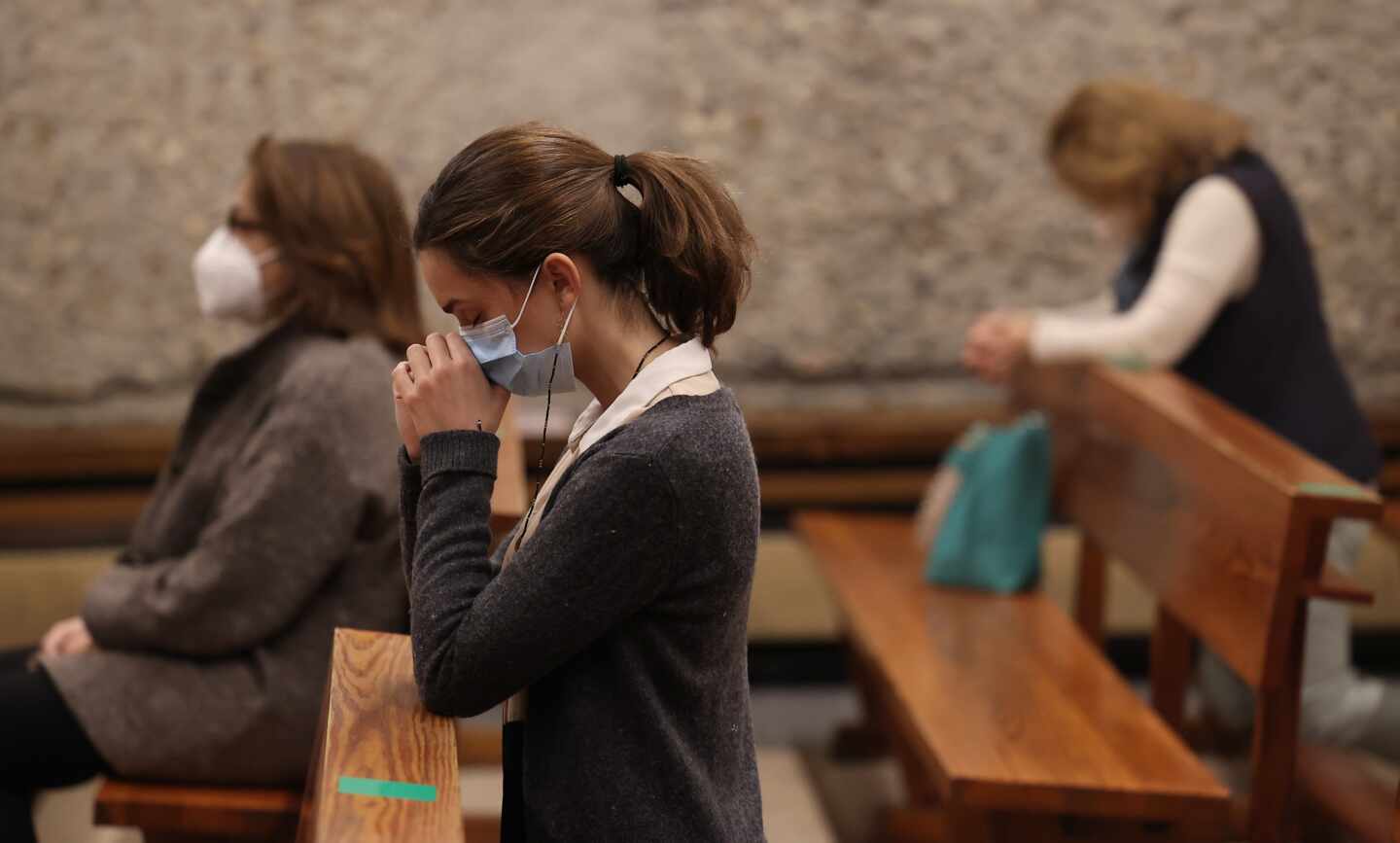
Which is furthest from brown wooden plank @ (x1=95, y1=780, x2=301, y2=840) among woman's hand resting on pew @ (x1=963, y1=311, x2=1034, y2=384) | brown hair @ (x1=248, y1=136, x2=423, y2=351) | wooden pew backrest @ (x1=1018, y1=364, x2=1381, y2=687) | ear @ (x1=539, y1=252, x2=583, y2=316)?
woman's hand resting on pew @ (x1=963, y1=311, x2=1034, y2=384)

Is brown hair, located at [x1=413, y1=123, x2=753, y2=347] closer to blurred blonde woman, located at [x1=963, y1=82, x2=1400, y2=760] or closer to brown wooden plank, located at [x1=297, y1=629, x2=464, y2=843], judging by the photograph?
brown wooden plank, located at [x1=297, y1=629, x2=464, y2=843]

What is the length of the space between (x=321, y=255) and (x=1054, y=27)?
8.74 ft

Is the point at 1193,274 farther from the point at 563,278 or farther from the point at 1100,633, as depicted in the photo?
the point at 563,278

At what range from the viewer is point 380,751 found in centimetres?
153

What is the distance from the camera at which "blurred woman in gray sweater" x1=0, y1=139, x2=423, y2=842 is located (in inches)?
93.0

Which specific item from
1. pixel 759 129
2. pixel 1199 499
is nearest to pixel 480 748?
pixel 1199 499

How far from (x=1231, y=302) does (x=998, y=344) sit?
0.56 metres

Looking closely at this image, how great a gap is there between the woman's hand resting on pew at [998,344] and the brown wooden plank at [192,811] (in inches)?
76.5

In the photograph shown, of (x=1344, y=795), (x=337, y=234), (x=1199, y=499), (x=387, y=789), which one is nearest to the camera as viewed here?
(x=387, y=789)

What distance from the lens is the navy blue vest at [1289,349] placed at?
10.3ft

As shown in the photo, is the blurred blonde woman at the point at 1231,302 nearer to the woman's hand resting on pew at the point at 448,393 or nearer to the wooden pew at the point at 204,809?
the wooden pew at the point at 204,809

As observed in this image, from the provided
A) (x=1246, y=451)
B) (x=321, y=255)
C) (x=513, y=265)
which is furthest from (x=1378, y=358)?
(x=513, y=265)

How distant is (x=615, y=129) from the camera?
14.4 ft

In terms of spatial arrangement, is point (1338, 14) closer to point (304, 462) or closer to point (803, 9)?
point (803, 9)
